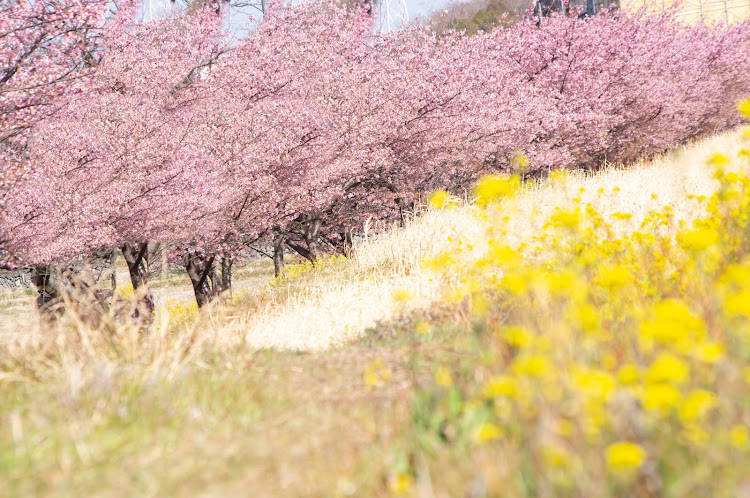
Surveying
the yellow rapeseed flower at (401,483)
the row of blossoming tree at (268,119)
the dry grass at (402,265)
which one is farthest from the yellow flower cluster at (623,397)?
the row of blossoming tree at (268,119)

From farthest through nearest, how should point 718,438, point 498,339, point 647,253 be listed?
point 647,253 < point 498,339 < point 718,438

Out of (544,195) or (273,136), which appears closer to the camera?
(544,195)

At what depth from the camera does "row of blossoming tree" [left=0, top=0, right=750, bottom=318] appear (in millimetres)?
8336

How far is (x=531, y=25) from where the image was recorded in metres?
16.0

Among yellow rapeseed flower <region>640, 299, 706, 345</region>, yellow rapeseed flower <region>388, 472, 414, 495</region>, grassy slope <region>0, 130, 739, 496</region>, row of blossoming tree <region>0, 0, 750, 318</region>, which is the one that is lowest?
yellow rapeseed flower <region>388, 472, 414, 495</region>

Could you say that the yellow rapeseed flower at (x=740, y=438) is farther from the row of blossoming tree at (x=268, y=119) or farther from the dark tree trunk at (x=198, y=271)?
the dark tree trunk at (x=198, y=271)

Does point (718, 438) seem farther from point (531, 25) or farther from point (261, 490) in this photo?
point (531, 25)

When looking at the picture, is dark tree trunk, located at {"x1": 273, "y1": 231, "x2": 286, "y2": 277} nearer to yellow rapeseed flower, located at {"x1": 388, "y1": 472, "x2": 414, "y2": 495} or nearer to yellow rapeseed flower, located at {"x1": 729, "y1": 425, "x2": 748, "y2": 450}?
yellow rapeseed flower, located at {"x1": 388, "y1": 472, "x2": 414, "y2": 495}

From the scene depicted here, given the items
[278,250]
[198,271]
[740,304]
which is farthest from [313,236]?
[740,304]

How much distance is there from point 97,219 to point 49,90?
183 cm

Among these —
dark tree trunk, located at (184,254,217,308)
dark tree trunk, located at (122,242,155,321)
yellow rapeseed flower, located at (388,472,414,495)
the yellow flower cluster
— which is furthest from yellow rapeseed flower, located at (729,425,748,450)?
dark tree trunk, located at (184,254,217,308)

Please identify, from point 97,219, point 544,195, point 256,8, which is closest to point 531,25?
point 256,8

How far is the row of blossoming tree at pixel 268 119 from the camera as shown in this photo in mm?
8336

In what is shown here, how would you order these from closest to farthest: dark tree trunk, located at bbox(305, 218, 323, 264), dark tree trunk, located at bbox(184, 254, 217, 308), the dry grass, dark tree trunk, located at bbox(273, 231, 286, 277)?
the dry grass, dark tree trunk, located at bbox(184, 254, 217, 308), dark tree trunk, located at bbox(305, 218, 323, 264), dark tree trunk, located at bbox(273, 231, 286, 277)
